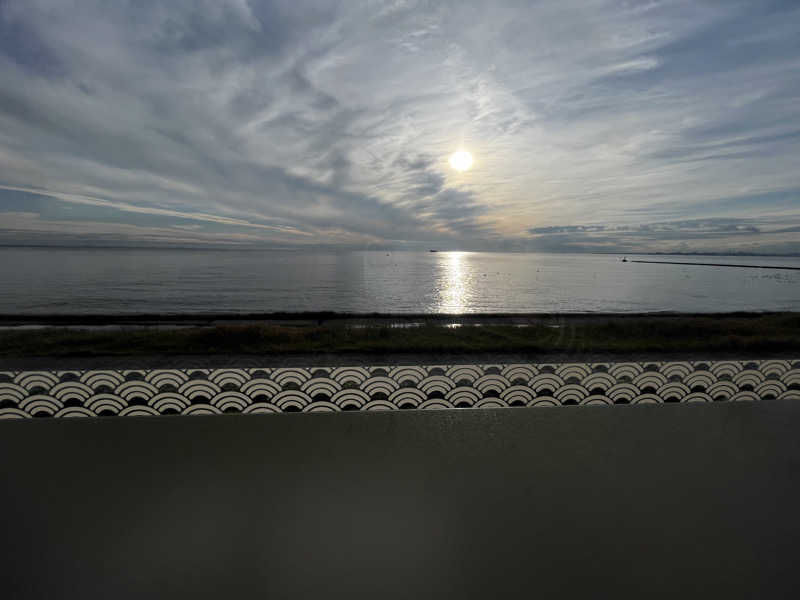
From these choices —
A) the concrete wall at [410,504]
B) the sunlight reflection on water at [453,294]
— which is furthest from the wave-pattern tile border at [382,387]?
the sunlight reflection on water at [453,294]

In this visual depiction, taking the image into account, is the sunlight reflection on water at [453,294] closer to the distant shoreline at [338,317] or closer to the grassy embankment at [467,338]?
the distant shoreline at [338,317]

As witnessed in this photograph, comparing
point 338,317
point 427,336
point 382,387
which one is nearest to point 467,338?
point 427,336

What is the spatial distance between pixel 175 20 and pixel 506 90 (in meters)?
1.18

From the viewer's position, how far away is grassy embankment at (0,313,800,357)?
1241 mm

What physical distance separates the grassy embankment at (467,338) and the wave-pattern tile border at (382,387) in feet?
0.24

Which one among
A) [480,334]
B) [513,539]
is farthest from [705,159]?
[513,539]

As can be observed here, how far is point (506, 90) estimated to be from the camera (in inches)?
53.5

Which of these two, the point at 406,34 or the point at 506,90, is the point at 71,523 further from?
the point at 506,90

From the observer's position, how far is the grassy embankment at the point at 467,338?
4.07 ft

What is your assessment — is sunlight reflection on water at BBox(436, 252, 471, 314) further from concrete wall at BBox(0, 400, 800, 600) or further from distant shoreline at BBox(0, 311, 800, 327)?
concrete wall at BBox(0, 400, 800, 600)

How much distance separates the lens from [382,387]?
1276 millimetres

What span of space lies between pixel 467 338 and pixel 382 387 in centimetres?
39

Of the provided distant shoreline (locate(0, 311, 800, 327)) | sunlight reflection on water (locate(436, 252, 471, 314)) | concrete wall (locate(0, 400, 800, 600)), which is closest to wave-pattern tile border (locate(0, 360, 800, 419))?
concrete wall (locate(0, 400, 800, 600))

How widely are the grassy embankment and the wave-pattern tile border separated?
0.24ft
